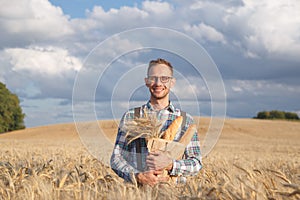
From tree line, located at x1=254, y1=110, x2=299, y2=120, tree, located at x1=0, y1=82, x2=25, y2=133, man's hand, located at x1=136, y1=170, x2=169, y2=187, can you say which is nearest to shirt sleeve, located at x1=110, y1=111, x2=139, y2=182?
man's hand, located at x1=136, y1=170, x2=169, y2=187

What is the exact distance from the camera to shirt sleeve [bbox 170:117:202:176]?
4.26 metres

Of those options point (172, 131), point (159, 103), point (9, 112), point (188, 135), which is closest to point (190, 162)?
point (188, 135)

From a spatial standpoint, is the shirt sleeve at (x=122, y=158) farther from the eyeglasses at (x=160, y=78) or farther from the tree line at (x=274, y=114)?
the tree line at (x=274, y=114)

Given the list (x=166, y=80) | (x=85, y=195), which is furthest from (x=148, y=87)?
(x=85, y=195)

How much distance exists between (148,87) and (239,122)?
170ft

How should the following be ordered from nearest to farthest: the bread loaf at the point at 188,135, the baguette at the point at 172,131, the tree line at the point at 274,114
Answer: the baguette at the point at 172,131
the bread loaf at the point at 188,135
the tree line at the point at 274,114

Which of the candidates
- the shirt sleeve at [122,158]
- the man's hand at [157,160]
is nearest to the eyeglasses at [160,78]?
the shirt sleeve at [122,158]

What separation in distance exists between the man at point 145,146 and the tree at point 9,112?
194ft

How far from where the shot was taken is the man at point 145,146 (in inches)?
172

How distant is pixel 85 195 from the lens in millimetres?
3201

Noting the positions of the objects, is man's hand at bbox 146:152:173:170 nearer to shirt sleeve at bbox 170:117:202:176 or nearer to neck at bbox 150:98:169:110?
shirt sleeve at bbox 170:117:202:176

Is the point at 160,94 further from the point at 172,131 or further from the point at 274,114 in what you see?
the point at 274,114

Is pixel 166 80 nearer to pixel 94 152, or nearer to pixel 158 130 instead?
pixel 158 130

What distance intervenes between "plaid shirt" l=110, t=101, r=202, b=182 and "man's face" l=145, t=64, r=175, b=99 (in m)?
0.19
